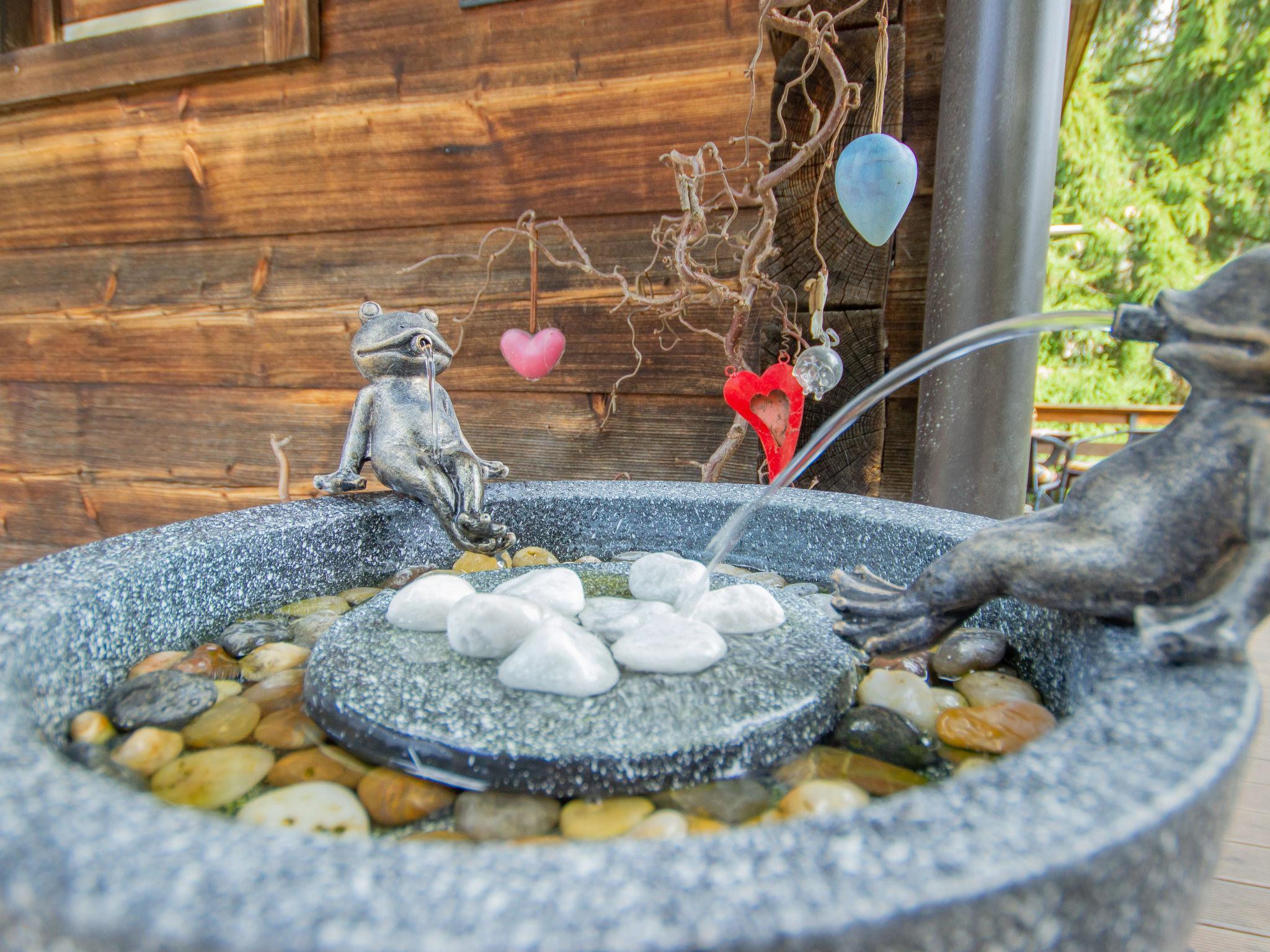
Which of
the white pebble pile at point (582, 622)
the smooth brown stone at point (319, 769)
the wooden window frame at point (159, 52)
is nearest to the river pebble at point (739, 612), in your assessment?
the white pebble pile at point (582, 622)

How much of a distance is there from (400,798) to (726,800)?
25cm

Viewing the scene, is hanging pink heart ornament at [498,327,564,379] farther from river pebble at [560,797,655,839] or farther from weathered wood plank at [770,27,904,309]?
river pebble at [560,797,655,839]

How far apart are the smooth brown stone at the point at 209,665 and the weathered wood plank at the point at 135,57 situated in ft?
6.10

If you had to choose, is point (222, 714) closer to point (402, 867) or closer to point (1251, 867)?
point (402, 867)

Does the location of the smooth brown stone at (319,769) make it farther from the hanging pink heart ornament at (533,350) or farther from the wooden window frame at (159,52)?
the wooden window frame at (159,52)

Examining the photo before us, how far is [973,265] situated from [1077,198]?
7.16 m

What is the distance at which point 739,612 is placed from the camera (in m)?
0.78

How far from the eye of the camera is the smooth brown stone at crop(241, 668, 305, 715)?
72cm

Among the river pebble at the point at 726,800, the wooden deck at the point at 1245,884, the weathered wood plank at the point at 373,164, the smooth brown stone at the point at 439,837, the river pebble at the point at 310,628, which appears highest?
the weathered wood plank at the point at 373,164

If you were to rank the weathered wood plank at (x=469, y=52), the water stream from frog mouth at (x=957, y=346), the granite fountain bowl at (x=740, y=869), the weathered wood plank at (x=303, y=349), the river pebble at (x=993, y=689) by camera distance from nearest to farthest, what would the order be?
the granite fountain bowl at (x=740, y=869) < the water stream from frog mouth at (x=957, y=346) < the river pebble at (x=993, y=689) < the weathered wood plank at (x=469, y=52) < the weathered wood plank at (x=303, y=349)

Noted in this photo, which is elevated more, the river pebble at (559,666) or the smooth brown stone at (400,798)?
the river pebble at (559,666)

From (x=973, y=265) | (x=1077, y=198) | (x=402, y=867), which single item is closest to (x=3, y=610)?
(x=402, y=867)

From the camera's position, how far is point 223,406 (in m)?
2.31

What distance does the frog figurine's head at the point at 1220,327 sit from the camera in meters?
0.54
